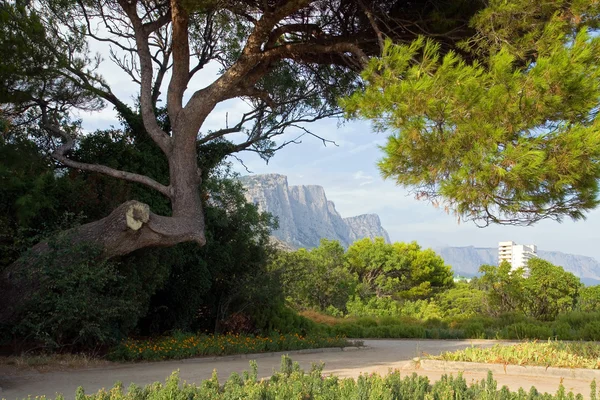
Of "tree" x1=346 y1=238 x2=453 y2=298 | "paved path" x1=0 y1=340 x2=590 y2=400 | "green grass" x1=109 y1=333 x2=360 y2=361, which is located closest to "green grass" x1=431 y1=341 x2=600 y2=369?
"paved path" x1=0 y1=340 x2=590 y2=400

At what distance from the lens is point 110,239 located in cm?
778

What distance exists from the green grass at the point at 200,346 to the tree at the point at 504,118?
538 cm

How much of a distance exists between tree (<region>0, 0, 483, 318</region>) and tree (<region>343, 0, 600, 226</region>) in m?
1.38

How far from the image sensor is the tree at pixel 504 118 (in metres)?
5.41

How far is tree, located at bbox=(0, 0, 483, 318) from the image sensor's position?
779 cm

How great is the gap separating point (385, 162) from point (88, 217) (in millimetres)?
6134

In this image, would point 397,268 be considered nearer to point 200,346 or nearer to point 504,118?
point 200,346

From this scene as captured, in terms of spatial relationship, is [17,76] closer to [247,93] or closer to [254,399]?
[247,93]

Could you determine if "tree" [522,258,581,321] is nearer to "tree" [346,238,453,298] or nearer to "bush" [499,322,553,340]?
"bush" [499,322,553,340]

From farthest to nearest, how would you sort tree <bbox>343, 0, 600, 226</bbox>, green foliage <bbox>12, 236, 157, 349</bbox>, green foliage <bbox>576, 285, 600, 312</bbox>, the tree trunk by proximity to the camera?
green foliage <bbox>576, 285, 600, 312</bbox> < green foliage <bbox>12, 236, 157, 349</bbox> < the tree trunk < tree <bbox>343, 0, 600, 226</bbox>

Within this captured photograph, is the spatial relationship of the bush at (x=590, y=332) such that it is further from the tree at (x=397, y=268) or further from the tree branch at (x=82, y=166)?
the tree at (x=397, y=268)

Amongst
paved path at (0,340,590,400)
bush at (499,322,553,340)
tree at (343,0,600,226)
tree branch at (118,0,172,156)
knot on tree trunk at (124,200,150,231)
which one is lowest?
paved path at (0,340,590,400)

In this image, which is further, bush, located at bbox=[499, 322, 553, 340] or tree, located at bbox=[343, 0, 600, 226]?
bush, located at bbox=[499, 322, 553, 340]

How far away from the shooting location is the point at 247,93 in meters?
9.58
